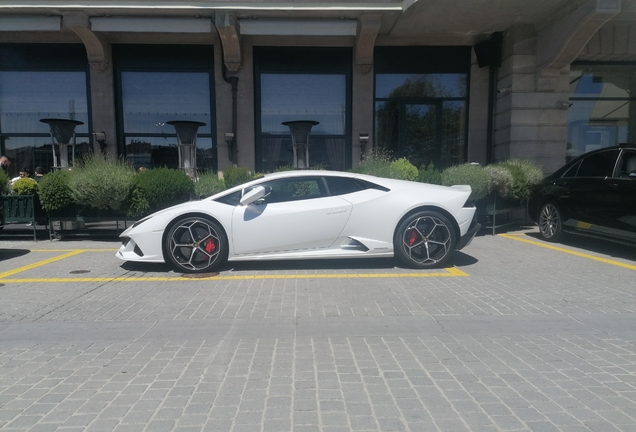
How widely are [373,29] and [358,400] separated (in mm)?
11540

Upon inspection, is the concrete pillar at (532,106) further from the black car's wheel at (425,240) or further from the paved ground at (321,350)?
the black car's wheel at (425,240)

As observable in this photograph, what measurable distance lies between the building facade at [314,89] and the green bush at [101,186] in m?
4.56

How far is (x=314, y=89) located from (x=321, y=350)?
11530 mm

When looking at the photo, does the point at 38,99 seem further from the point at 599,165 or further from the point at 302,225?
the point at 599,165

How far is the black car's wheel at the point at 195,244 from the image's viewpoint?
247 inches

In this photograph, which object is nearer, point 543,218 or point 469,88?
point 543,218

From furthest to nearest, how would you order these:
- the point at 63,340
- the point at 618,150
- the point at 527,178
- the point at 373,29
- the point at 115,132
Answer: the point at 115,132 → the point at 373,29 → the point at 527,178 → the point at 618,150 → the point at 63,340

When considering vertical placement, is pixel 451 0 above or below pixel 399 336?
above

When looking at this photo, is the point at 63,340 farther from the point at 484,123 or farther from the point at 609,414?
the point at 484,123

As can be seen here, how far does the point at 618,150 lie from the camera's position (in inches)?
306

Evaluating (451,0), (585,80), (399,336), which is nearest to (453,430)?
(399,336)

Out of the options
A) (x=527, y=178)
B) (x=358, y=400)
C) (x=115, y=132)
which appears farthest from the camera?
A: (x=115, y=132)

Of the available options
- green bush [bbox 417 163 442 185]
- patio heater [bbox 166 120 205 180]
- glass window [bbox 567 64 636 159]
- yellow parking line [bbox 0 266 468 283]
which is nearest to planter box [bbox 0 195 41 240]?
patio heater [bbox 166 120 205 180]

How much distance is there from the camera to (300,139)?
1155 centimetres
